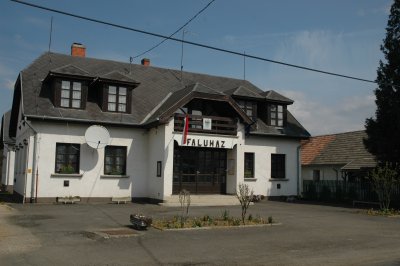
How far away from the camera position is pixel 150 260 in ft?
31.2


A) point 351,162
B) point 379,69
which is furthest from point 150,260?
point 351,162

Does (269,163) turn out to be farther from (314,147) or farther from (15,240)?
(15,240)

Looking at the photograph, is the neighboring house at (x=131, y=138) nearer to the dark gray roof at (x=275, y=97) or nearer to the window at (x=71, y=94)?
the window at (x=71, y=94)

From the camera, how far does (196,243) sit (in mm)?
11680

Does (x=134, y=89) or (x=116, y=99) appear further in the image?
(x=134, y=89)

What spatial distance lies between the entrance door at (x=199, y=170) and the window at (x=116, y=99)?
3.86m

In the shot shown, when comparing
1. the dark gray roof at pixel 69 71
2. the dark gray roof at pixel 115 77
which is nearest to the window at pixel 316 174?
the dark gray roof at pixel 115 77

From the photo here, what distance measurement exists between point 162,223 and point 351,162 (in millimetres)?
23869

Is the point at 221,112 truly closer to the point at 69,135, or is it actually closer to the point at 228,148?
the point at 228,148

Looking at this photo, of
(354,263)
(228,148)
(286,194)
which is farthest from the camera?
(286,194)

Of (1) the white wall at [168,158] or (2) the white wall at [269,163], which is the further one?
(2) the white wall at [269,163]

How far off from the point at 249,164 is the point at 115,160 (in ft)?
27.8

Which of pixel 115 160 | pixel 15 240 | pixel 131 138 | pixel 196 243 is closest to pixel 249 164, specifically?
pixel 131 138

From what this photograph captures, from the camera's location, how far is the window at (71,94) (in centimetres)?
2408
